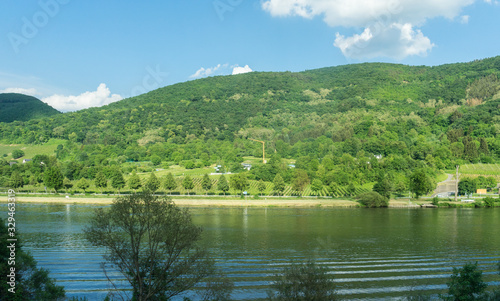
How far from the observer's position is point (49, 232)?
99.5ft

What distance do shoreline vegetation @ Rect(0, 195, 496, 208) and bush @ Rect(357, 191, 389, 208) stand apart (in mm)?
872

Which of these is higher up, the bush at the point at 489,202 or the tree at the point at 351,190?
the tree at the point at 351,190

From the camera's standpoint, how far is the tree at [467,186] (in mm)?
59281

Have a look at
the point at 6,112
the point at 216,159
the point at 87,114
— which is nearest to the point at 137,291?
the point at 216,159

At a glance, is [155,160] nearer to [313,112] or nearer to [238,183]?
[238,183]

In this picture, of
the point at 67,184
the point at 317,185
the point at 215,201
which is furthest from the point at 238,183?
the point at 67,184

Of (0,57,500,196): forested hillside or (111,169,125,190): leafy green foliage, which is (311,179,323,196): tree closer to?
(0,57,500,196): forested hillside

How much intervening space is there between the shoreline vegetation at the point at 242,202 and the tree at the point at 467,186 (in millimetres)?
7184

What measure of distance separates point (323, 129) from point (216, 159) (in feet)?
148

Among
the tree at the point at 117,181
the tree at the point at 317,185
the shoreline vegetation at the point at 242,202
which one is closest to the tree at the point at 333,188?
the tree at the point at 317,185

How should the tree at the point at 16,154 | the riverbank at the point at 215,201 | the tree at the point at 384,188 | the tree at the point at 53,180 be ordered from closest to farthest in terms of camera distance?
the riverbank at the point at 215,201 < the tree at the point at 384,188 < the tree at the point at 53,180 < the tree at the point at 16,154

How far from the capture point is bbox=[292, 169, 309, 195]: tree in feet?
189

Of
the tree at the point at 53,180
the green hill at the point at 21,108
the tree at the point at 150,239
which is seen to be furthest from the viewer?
the green hill at the point at 21,108

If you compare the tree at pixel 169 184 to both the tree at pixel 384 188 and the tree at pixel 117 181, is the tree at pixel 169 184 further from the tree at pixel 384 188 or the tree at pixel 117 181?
the tree at pixel 384 188
